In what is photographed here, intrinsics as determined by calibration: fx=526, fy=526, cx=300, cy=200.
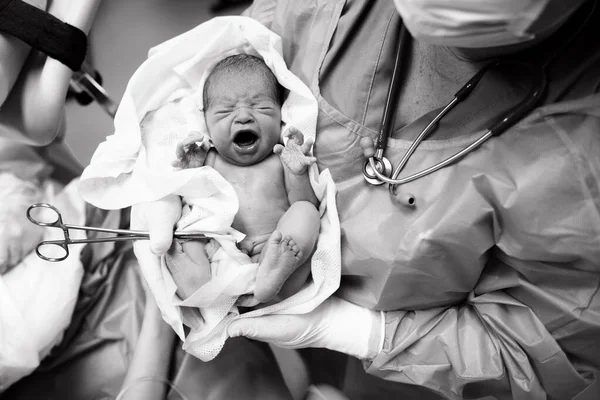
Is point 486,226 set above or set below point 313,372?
above

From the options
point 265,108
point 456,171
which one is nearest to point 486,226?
point 456,171

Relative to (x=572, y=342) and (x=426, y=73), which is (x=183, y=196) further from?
(x=572, y=342)

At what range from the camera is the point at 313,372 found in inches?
52.9

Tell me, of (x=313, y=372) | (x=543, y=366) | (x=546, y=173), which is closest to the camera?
(x=546, y=173)

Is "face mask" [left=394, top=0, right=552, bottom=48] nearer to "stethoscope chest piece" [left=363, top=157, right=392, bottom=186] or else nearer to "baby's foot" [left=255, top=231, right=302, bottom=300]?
"stethoscope chest piece" [left=363, top=157, right=392, bottom=186]

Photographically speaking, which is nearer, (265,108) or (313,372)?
(265,108)

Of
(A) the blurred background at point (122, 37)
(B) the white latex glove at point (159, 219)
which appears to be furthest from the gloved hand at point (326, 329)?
(A) the blurred background at point (122, 37)

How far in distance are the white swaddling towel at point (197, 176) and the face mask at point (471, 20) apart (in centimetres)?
33

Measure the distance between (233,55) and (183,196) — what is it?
31 cm

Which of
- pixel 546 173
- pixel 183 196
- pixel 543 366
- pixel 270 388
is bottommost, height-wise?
pixel 270 388

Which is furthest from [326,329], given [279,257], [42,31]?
[42,31]

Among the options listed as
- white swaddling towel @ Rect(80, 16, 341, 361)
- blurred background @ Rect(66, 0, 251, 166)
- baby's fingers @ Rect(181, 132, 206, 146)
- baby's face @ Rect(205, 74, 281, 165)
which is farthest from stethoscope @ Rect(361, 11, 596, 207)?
blurred background @ Rect(66, 0, 251, 166)

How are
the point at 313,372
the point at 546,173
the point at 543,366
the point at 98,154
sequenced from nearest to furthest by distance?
the point at 546,173, the point at 543,366, the point at 98,154, the point at 313,372

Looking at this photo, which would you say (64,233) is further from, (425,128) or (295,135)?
(425,128)
